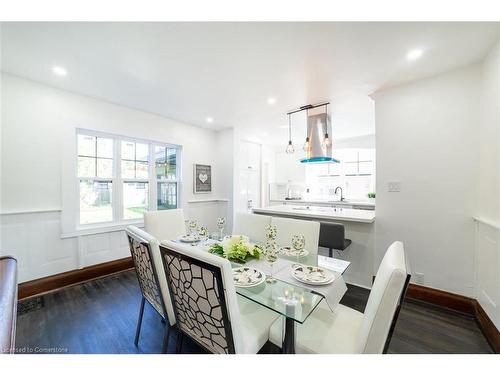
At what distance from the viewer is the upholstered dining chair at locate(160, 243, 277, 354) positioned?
36.2 inches

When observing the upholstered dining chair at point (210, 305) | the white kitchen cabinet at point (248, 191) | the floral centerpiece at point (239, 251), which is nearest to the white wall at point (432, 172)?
the floral centerpiece at point (239, 251)

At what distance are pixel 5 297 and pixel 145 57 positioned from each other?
1967 mm

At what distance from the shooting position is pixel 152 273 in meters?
1.30

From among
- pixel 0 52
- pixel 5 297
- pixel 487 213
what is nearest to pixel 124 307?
pixel 5 297

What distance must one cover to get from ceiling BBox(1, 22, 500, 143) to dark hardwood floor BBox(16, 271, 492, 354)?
241 centimetres

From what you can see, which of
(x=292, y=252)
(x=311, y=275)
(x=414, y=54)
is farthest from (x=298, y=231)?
(x=414, y=54)

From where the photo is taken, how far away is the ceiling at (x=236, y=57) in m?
1.51

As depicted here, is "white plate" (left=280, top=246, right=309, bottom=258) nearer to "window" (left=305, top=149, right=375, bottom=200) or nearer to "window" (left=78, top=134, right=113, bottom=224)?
"window" (left=78, top=134, right=113, bottom=224)

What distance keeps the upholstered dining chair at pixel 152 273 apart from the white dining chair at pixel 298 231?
114 cm

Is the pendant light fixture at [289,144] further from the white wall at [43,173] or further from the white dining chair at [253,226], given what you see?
the white wall at [43,173]

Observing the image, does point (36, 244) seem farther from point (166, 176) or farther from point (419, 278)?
point (419, 278)

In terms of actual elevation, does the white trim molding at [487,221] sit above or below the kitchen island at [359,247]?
above

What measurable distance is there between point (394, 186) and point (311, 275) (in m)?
1.81
